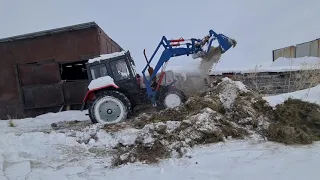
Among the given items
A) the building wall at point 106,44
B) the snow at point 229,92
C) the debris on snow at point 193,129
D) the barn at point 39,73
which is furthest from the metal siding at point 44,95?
the snow at point 229,92

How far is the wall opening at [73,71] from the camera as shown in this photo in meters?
11.7

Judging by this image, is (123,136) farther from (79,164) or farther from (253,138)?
(253,138)

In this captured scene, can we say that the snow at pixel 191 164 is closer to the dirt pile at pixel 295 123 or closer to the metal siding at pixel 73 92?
the dirt pile at pixel 295 123

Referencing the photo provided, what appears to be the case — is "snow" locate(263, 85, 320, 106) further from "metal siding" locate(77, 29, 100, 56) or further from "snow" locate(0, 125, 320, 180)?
"metal siding" locate(77, 29, 100, 56)

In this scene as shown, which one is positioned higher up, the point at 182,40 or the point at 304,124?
the point at 182,40

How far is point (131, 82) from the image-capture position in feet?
26.8

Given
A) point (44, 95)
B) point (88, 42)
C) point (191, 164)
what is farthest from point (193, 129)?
point (44, 95)

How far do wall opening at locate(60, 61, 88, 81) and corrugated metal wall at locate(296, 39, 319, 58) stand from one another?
14.1m

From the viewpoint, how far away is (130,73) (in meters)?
8.19

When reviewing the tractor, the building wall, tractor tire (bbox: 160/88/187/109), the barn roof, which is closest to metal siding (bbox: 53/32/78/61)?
the barn roof

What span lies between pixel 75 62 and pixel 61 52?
615 millimetres

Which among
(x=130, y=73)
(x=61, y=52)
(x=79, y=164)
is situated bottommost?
(x=79, y=164)

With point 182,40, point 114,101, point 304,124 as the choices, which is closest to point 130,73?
point 114,101

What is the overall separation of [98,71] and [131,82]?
923 millimetres
